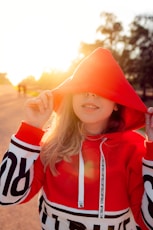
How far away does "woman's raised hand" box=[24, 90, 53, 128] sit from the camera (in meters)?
2.67

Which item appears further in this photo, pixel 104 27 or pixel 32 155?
pixel 104 27

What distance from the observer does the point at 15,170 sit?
258 cm

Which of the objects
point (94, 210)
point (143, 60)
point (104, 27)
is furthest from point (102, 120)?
point (104, 27)

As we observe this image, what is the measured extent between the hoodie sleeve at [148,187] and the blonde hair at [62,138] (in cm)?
41

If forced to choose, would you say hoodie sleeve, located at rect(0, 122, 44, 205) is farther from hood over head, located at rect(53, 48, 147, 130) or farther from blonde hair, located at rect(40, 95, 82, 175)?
hood over head, located at rect(53, 48, 147, 130)

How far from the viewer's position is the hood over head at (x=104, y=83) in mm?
2619

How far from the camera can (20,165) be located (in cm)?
259

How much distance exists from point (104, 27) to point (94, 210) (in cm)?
4071

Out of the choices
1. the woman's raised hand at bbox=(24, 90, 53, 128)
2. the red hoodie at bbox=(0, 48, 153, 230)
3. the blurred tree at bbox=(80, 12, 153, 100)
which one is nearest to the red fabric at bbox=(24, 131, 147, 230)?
the red hoodie at bbox=(0, 48, 153, 230)

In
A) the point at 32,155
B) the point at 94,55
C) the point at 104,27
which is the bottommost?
the point at 104,27

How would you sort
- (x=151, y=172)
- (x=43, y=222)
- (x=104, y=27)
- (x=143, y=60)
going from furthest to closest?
(x=104, y=27) < (x=143, y=60) < (x=43, y=222) < (x=151, y=172)

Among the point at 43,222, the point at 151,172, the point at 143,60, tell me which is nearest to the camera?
the point at 151,172

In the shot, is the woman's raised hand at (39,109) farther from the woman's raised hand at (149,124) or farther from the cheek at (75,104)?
the woman's raised hand at (149,124)

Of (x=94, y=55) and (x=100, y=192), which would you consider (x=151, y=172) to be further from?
(x=94, y=55)
